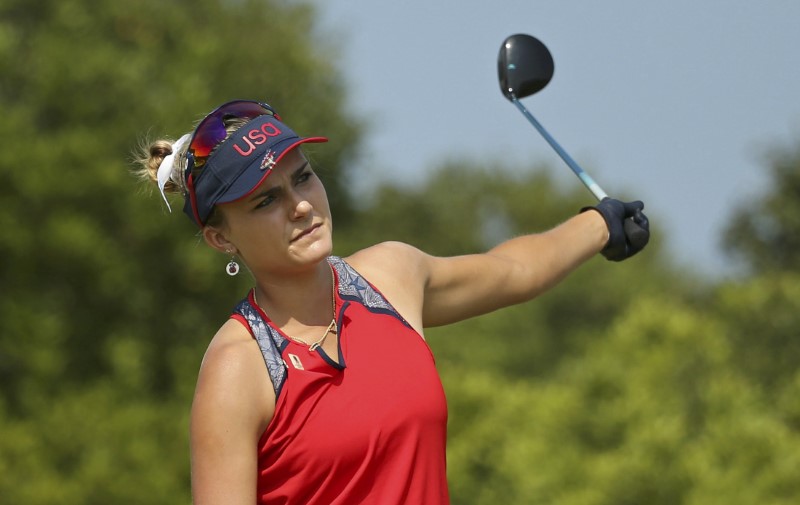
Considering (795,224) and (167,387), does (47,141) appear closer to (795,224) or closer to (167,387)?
(167,387)

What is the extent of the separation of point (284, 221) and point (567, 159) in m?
1.46

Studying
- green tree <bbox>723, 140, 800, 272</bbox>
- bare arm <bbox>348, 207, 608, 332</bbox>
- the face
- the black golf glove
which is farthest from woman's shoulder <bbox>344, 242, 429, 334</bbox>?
green tree <bbox>723, 140, 800, 272</bbox>

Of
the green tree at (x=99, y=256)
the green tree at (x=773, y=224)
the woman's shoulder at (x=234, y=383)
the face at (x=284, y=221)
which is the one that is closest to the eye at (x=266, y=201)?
the face at (x=284, y=221)

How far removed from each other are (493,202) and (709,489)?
2051 cm

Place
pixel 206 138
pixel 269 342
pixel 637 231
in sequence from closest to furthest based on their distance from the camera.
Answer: pixel 269 342 < pixel 206 138 < pixel 637 231

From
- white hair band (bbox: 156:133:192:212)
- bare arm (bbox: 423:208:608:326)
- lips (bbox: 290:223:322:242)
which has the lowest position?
bare arm (bbox: 423:208:608:326)

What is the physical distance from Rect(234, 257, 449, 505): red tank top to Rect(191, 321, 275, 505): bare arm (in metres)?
0.06

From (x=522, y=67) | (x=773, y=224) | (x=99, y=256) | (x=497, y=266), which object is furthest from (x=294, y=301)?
(x=773, y=224)

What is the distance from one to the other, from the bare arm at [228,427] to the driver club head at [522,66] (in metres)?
1.88

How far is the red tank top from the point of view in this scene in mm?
3457

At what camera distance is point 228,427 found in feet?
11.1

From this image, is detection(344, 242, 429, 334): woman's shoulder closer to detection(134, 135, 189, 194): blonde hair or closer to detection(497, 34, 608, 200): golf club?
detection(134, 135, 189, 194): blonde hair

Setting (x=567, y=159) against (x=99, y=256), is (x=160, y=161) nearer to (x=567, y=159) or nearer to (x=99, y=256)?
(x=567, y=159)

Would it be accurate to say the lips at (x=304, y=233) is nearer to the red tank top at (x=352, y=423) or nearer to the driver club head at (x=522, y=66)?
the red tank top at (x=352, y=423)
